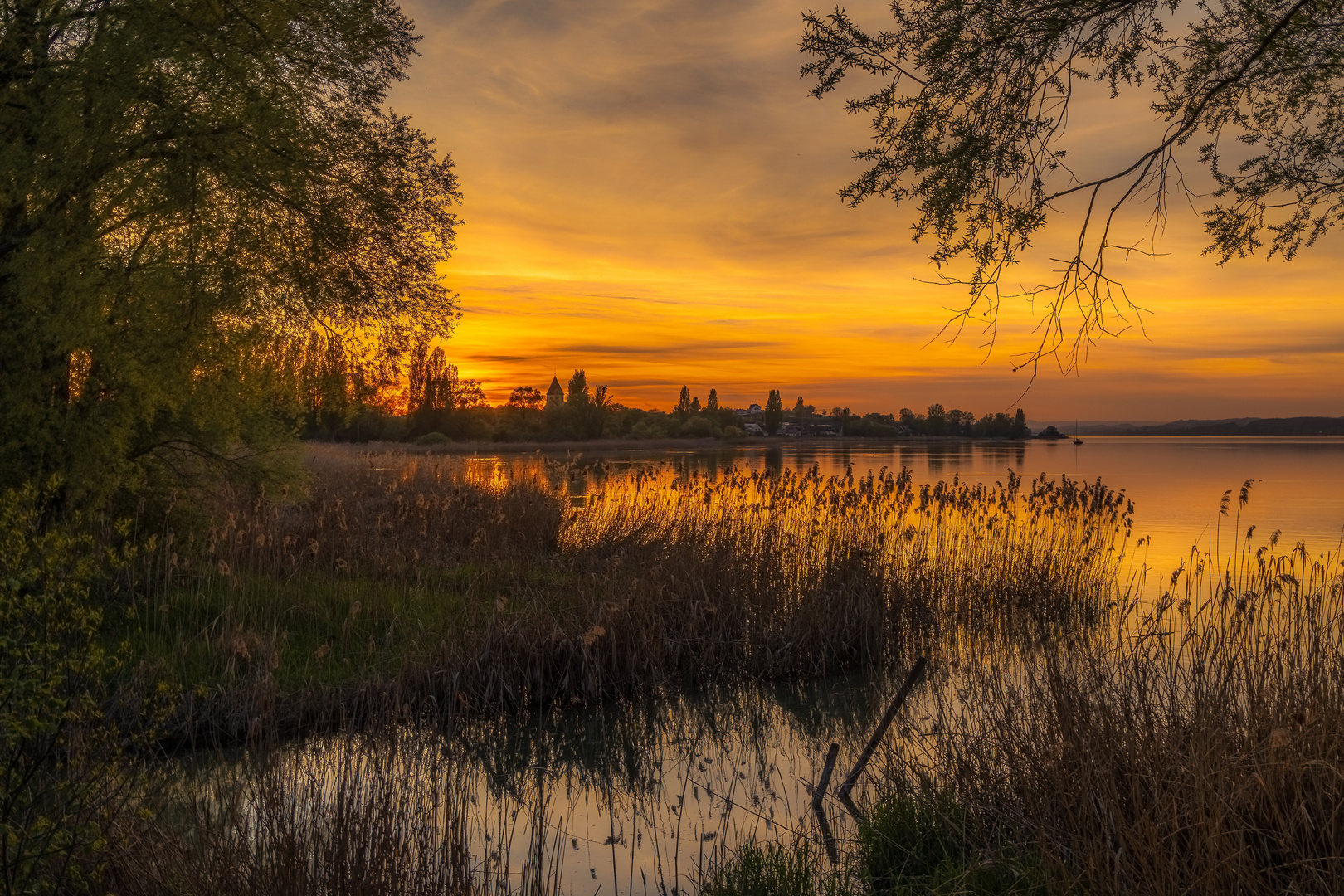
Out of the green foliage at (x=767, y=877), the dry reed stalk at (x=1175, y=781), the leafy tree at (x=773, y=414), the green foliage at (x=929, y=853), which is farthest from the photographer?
the leafy tree at (x=773, y=414)

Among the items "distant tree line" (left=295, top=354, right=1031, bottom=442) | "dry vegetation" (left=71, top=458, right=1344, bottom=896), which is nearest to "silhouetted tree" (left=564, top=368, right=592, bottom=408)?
"distant tree line" (left=295, top=354, right=1031, bottom=442)

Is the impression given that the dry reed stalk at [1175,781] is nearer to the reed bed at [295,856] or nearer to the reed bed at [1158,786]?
the reed bed at [1158,786]

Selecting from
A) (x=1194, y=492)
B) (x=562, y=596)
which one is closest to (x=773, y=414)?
(x=1194, y=492)

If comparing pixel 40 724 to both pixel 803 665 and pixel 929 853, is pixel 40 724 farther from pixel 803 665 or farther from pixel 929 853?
pixel 803 665

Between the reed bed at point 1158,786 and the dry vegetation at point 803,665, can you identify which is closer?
the reed bed at point 1158,786

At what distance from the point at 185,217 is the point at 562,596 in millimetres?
6598

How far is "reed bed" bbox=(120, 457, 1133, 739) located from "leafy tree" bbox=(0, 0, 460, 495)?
6.72 ft

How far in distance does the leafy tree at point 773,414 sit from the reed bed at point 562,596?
5077 inches

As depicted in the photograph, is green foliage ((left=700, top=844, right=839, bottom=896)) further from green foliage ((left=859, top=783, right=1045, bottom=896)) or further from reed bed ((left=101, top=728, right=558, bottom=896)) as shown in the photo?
reed bed ((left=101, top=728, right=558, bottom=896))

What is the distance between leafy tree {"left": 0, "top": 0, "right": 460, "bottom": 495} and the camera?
32.2ft

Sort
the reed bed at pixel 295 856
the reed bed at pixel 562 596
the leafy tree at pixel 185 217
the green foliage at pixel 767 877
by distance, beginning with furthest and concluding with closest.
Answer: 1. the leafy tree at pixel 185 217
2. the reed bed at pixel 562 596
3. the green foliage at pixel 767 877
4. the reed bed at pixel 295 856

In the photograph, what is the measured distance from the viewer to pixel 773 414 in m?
147

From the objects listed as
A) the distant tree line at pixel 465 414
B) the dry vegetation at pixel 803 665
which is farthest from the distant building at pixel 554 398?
the dry vegetation at pixel 803 665

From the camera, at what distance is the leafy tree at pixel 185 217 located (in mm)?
9820
